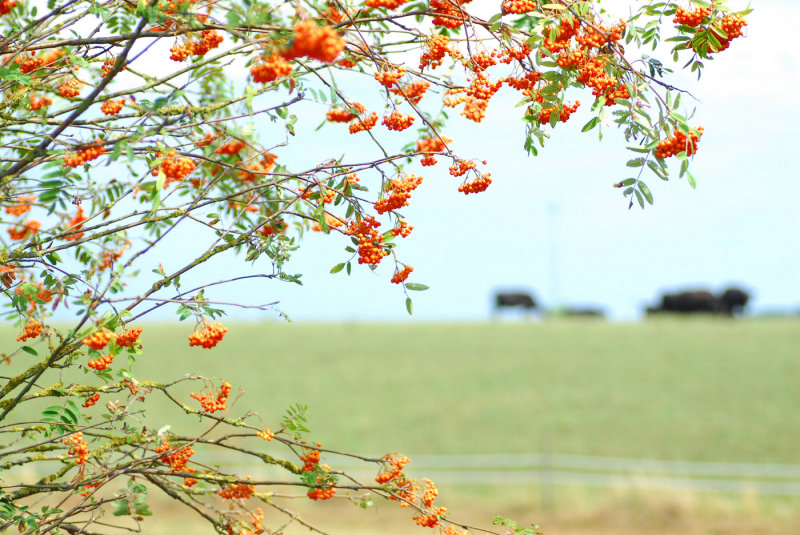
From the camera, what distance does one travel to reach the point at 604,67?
3.04 metres

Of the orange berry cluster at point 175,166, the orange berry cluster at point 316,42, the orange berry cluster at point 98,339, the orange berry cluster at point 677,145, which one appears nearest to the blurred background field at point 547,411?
the orange berry cluster at point 677,145

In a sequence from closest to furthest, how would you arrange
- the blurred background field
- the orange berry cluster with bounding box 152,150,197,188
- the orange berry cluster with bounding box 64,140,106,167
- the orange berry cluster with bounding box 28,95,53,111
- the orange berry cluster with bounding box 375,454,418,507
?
the orange berry cluster with bounding box 152,150,197,188, the orange berry cluster with bounding box 64,140,106,167, the orange berry cluster with bounding box 375,454,418,507, the orange berry cluster with bounding box 28,95,53,111, the blurred background field

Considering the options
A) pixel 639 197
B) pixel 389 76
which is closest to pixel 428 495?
pixel 639 197

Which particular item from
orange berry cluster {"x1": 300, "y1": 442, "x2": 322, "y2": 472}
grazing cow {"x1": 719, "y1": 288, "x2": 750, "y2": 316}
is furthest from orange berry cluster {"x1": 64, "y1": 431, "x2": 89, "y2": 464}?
grazing cow {"x1": 719, "y1": 288, "x2": 750, "y2": 316}

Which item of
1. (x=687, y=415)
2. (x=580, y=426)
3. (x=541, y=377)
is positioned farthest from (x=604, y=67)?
(x=541, y=377)

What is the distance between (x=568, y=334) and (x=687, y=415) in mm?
12577

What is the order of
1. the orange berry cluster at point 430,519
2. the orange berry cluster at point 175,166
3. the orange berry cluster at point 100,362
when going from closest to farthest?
the orange berry cluster at point 175,166 → the orange berry cluster at point 100,362 → the orange berry cluster at point 430,519

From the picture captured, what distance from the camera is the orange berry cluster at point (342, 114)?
9.56 ft

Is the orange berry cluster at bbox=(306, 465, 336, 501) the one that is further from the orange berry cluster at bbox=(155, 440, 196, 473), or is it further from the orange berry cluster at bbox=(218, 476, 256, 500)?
the orange berry cluster at bbox=(155, 440, 196, 473)

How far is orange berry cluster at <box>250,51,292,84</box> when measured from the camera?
7.50ft

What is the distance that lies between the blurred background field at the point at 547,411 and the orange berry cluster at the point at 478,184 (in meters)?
10.6

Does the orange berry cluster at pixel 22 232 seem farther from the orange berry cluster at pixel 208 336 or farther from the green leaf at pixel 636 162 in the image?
the green leaf at pixel 636 162

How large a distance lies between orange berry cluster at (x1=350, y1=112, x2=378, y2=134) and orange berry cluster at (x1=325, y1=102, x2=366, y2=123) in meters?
0.03

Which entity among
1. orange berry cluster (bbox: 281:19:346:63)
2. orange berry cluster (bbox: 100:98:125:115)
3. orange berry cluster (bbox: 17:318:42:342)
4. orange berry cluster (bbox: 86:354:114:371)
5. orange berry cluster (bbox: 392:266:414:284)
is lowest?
orange berry cluster (bbox: 86:354:114:371)
